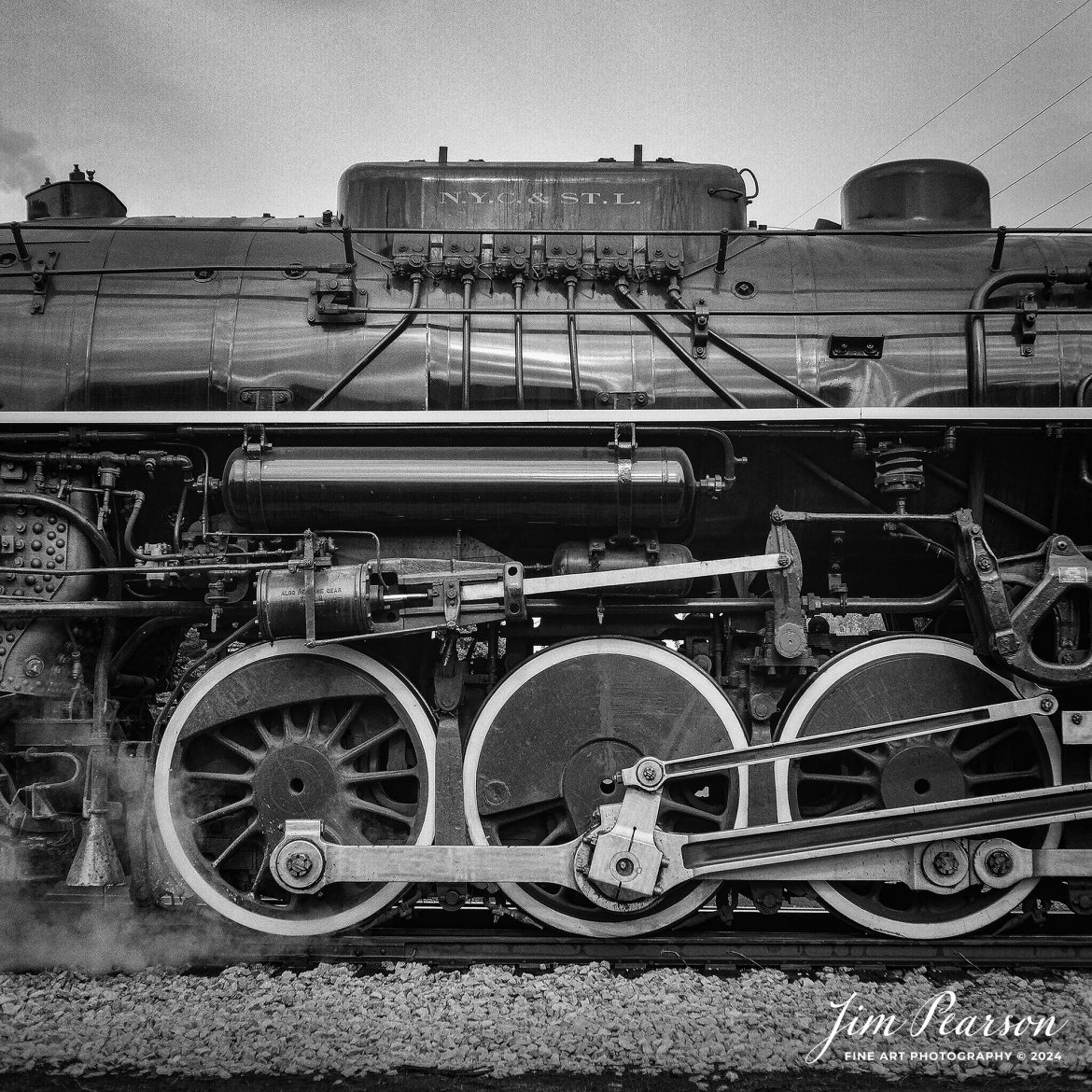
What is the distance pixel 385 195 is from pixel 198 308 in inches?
47.7

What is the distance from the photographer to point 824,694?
4.52 m

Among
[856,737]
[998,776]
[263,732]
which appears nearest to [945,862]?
[998,776]

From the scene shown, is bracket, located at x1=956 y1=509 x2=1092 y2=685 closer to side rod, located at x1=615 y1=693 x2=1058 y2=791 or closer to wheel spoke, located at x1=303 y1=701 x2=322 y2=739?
side rod, located at x1=615 y1=693 x2=1058 y2=791

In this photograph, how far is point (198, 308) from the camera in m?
4.66

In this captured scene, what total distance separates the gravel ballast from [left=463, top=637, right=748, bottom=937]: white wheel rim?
0.78 feet

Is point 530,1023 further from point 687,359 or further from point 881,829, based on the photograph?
point 687,359

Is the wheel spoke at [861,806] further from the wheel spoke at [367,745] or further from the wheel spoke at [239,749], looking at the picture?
the wheel spoke at [239,749]

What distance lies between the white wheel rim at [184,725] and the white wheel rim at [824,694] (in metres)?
1.68

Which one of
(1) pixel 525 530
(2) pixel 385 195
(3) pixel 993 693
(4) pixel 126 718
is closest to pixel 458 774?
(1) pixel 525 530

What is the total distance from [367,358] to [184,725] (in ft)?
6.40

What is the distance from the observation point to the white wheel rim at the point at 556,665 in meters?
4.40

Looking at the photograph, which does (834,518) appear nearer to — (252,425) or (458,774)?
(458,774)

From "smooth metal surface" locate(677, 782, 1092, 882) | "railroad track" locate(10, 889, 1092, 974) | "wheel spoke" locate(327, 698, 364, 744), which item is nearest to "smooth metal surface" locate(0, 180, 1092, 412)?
"wheel spoke" locate(327, 698, 364, 744)

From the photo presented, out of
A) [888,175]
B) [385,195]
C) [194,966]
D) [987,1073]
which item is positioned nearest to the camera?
[987,1073]
